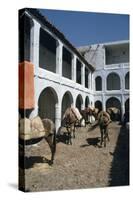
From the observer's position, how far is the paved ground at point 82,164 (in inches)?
293

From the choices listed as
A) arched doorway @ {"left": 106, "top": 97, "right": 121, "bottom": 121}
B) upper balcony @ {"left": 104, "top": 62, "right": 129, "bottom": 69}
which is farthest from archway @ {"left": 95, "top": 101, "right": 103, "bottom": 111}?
upper balcony @ {"left": 104, "top": 62, "right": 129, "bottom": 69}

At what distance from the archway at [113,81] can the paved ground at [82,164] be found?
0.77 metres

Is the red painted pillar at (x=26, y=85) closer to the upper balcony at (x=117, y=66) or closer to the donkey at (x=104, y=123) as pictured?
the donkey at (x=104, y=123)

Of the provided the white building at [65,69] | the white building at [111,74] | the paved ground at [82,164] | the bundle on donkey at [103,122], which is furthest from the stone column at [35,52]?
the bundle on donkey at [103,122]

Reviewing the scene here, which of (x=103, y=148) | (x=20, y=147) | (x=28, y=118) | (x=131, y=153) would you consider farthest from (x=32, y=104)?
(x=131, y=153)

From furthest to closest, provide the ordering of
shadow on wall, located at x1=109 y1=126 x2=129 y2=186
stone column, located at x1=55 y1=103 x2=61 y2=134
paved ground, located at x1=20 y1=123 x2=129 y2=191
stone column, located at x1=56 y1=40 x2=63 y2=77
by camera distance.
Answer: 1. shadow on wall, located at x1=109 y1=126 x2=129 y2=186
2. stone column, located at x1=56 y1=40 x2=63 y2=77
3. stone column, located at x1=55 y1=103 x2=61 y2=134
4. paved ground, located at x1=20 y1=123 x2=129 y2=191

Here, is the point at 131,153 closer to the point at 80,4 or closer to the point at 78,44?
the point at 78,44

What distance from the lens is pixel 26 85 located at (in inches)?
288

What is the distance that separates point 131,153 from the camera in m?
8.61

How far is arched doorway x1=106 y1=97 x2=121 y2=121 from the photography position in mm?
8508

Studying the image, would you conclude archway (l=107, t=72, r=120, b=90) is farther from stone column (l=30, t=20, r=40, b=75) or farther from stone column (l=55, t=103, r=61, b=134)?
stone column (l=30, t=20, r=40, b=75)

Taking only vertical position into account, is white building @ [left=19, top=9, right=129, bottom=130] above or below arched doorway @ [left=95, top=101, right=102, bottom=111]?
above

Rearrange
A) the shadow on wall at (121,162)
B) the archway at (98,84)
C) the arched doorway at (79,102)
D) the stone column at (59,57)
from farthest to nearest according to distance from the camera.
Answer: the archway at (98,84), the shadow on wall at (121,162), the arched doorway at (79,102), the stone column at (59,57)

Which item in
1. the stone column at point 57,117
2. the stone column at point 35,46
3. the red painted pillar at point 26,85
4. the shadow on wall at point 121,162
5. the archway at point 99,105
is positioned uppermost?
the stone column at point 35,46
